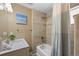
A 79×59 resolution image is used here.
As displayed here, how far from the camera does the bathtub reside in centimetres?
154

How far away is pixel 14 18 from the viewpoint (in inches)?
59.9

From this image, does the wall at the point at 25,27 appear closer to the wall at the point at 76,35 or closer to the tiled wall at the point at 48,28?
the tiled wall at the point at 48,28

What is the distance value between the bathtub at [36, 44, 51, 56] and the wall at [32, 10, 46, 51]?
0.25 feet

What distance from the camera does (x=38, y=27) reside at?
160cm

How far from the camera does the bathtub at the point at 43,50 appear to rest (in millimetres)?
1538

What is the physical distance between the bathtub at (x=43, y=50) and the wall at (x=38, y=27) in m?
0.08

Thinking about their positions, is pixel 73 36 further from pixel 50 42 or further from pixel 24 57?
pixel 24 57

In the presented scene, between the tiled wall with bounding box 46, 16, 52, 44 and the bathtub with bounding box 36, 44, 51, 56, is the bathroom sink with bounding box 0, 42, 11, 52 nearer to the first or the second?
the bathtub with bounding box 36, 44, 51, 56

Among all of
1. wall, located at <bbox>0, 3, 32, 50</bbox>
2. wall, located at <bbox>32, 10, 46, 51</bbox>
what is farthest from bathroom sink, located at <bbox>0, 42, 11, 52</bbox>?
wall, located at <bbox>32, 10, 46, 51</bbox>

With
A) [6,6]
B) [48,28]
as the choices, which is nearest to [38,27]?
[48,28]

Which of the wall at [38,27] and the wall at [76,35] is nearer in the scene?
the wall at [76,35]

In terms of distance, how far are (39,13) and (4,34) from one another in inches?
24.3

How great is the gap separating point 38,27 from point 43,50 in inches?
14.3

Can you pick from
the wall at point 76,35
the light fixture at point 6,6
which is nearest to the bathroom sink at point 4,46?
the light fixture at point 6,6
